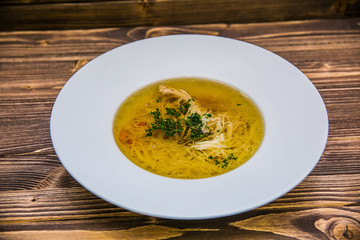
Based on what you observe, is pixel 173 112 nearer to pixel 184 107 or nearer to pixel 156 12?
pixel 184 107

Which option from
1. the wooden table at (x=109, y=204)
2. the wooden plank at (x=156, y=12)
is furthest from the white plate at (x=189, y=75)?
the wooden plank at (x=156, y=12)

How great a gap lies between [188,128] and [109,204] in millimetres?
531

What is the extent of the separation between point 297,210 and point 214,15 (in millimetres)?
1863

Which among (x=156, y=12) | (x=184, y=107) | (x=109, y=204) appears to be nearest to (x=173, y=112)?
(x=184, y=107)

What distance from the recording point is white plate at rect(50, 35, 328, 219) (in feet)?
3.90

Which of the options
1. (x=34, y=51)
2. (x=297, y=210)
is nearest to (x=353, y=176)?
(x=297, y=210)

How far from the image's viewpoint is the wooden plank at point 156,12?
2.74m

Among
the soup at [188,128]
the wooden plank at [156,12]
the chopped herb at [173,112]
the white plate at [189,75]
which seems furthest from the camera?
the wooden plank at [156,12]

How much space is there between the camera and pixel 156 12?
9.18 ft

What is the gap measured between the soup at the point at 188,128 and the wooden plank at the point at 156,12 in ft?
3.42

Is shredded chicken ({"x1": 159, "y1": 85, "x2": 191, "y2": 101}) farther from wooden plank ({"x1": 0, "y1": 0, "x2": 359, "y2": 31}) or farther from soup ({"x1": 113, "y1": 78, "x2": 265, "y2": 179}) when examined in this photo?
wooden plank ({"x1": 0, "y1": 0, "x2": 359, "y2": 31})

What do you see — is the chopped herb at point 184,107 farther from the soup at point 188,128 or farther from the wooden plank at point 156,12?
the wooden plank at point 156,12

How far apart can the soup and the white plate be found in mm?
58

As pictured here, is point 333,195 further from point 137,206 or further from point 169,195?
point 137,206
